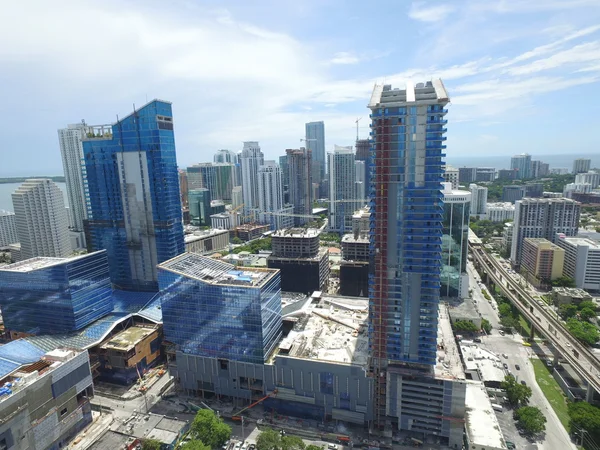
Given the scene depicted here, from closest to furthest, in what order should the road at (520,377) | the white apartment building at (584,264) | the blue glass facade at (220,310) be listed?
the road at (520,377), the blue glass facade at (220,310), the white apartment building at (584,264)

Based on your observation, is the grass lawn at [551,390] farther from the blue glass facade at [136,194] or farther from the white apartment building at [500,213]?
the white apartment building at [500,213]

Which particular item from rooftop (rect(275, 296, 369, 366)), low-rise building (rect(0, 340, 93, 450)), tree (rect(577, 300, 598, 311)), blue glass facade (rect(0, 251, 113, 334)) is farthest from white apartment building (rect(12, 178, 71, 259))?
tree (rect(577, 300, 598, 311))

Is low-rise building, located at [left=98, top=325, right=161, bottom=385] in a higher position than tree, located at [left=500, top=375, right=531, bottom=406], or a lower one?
higher

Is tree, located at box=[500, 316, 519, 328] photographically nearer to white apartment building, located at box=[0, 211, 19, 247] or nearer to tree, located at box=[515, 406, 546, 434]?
tree, located at box=[515, 406, 546, 434]

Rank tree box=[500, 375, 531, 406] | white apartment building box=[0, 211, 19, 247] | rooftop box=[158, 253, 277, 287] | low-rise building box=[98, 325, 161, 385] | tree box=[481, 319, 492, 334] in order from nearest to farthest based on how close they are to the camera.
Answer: tree box=[500, 375, 531, 406], rooftop box=[158, 253, 277, 287], low-rise building box=[98, 325, 161, 385], tree box=[481, 319, 492, 334], white apartment building box=[0, 211, 19, 247]

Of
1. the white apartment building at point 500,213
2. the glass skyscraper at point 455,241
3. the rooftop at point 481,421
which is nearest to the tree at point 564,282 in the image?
the glass skyscraper at point 455,241

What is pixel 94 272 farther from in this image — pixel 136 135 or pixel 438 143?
pixel 438 143

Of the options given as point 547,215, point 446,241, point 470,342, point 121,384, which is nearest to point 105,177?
point 121,384
